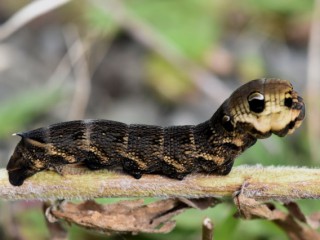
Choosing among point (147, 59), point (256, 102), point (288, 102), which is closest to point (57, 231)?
point (256, 102)

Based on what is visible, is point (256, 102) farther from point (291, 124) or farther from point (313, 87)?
point (313, 87)

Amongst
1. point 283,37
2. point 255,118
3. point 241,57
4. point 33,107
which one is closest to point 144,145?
point 255,118

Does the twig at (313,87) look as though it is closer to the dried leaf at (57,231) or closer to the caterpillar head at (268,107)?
the caterpillar head at (268,107)

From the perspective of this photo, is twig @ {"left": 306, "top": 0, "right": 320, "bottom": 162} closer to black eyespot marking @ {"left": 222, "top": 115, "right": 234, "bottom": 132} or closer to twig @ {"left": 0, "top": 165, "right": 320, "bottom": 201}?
black eyespot marking @ {"left": 222, "top": 115, "right": 234, "bottom": 132}

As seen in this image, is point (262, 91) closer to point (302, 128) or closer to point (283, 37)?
point (302, 128)

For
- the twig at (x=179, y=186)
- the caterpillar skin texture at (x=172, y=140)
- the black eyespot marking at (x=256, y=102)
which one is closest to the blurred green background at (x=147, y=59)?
the caterpillar skin texture at (x=172, y=140)
